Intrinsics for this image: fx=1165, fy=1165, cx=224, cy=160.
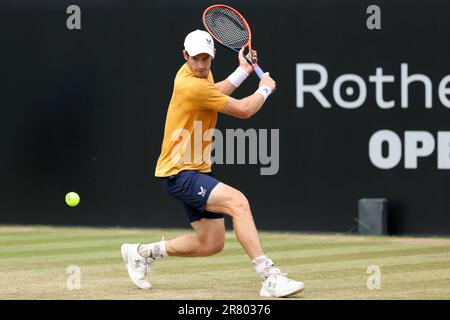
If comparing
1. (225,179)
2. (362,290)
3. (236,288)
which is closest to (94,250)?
(225,179)

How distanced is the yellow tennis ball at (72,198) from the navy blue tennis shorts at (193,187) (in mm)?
5016

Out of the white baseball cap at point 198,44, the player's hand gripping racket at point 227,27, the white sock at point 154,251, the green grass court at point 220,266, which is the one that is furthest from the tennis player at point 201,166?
the player's hand gripping racket at point 227,27

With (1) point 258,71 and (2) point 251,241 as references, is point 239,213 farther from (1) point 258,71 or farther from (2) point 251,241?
(1) point 258,71

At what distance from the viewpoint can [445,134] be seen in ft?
43.3

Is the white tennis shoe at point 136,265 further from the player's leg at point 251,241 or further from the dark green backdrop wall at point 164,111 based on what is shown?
the dark green backdrop wall at point 164,111

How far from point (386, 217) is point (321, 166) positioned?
0.96 m


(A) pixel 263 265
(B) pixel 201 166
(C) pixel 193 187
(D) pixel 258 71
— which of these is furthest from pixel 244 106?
(A) pixel 263 265

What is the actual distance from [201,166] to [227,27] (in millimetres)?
1520

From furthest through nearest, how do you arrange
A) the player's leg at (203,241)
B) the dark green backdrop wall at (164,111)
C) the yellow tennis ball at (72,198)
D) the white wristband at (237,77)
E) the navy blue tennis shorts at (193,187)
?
the yellow tennis ball at (72,198) < the dark green backdrop wall at (164,111) < the white wristband at (237,77) < the player's leg at (203,241) < the navy blue tennis shorts at (193,187)

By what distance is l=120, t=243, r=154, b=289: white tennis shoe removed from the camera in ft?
29.0

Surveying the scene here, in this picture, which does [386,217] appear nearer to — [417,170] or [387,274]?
[417,170]

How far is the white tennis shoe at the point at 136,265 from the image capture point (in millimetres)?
8844

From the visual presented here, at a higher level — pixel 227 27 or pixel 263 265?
pixel 227 27

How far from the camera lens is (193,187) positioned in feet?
27.9
